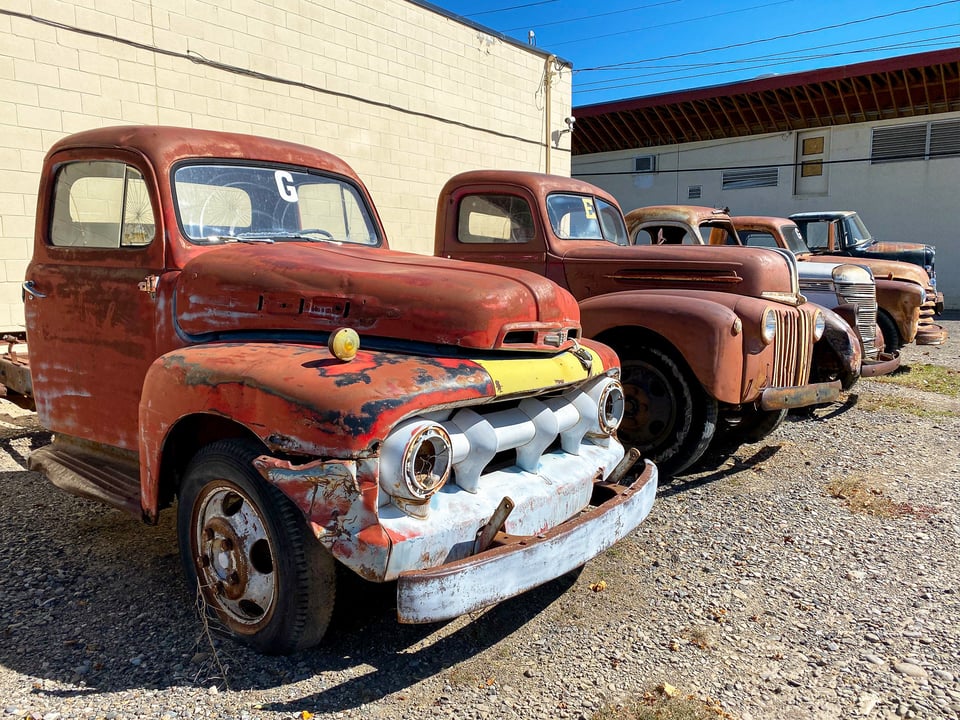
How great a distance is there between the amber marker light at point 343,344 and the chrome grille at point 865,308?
22.3 ft

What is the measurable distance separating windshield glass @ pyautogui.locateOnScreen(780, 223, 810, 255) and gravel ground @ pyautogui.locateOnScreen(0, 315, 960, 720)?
239 inches

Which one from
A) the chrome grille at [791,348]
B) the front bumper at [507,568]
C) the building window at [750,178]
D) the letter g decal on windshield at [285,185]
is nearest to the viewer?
the front bumper at [507,568]

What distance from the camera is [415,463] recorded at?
245 cm

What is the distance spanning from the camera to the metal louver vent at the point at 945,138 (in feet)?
57.1

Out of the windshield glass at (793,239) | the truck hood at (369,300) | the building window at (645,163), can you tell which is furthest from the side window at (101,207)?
the building window at (645,163)

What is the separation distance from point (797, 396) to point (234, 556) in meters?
3.70

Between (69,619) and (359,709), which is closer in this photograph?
(359,709)

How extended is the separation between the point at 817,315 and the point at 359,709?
441 centimetres

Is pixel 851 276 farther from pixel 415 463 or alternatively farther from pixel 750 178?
pixel 750 178

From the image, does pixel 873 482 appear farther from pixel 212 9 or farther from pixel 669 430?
pixel 212 9

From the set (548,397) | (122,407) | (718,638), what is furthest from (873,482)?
(122,407)

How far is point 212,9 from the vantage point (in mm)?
9055

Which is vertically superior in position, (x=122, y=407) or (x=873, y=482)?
(x=122, y=407)

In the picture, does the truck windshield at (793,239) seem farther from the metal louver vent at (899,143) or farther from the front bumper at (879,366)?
the metal louver vent at (899,143)
